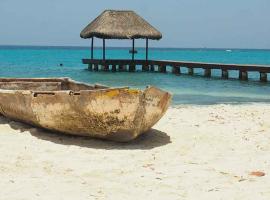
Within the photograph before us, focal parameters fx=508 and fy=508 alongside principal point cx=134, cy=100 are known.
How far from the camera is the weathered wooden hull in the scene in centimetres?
650

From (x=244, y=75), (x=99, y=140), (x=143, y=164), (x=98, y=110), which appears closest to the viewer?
(x=143, y=164)

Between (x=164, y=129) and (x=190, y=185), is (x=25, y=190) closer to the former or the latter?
(x=190, y=185)

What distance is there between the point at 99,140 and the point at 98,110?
63cm

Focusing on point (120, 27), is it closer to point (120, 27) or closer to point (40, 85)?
point (120, 27)

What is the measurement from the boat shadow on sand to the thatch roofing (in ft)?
65.1

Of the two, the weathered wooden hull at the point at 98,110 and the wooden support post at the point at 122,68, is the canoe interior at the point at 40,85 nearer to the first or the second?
the weathered wooden hull at the point at 98,110

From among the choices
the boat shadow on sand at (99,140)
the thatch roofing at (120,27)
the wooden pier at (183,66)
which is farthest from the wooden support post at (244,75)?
the boat shadow on sand at (99,140)

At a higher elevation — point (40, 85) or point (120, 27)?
point (120, 27)

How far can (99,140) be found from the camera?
7.05 metres

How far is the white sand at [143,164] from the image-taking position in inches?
185

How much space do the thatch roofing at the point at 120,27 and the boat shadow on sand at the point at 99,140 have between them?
65.1ft

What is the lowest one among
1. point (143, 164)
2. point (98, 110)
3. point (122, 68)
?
point (122, 68)

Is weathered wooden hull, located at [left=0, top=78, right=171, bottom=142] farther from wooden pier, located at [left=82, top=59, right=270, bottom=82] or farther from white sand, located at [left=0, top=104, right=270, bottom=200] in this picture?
wooden pier, located at [left=82, top=59, right=270, bottom=82]

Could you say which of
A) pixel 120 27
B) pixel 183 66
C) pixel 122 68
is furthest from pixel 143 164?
pixel 122 68
